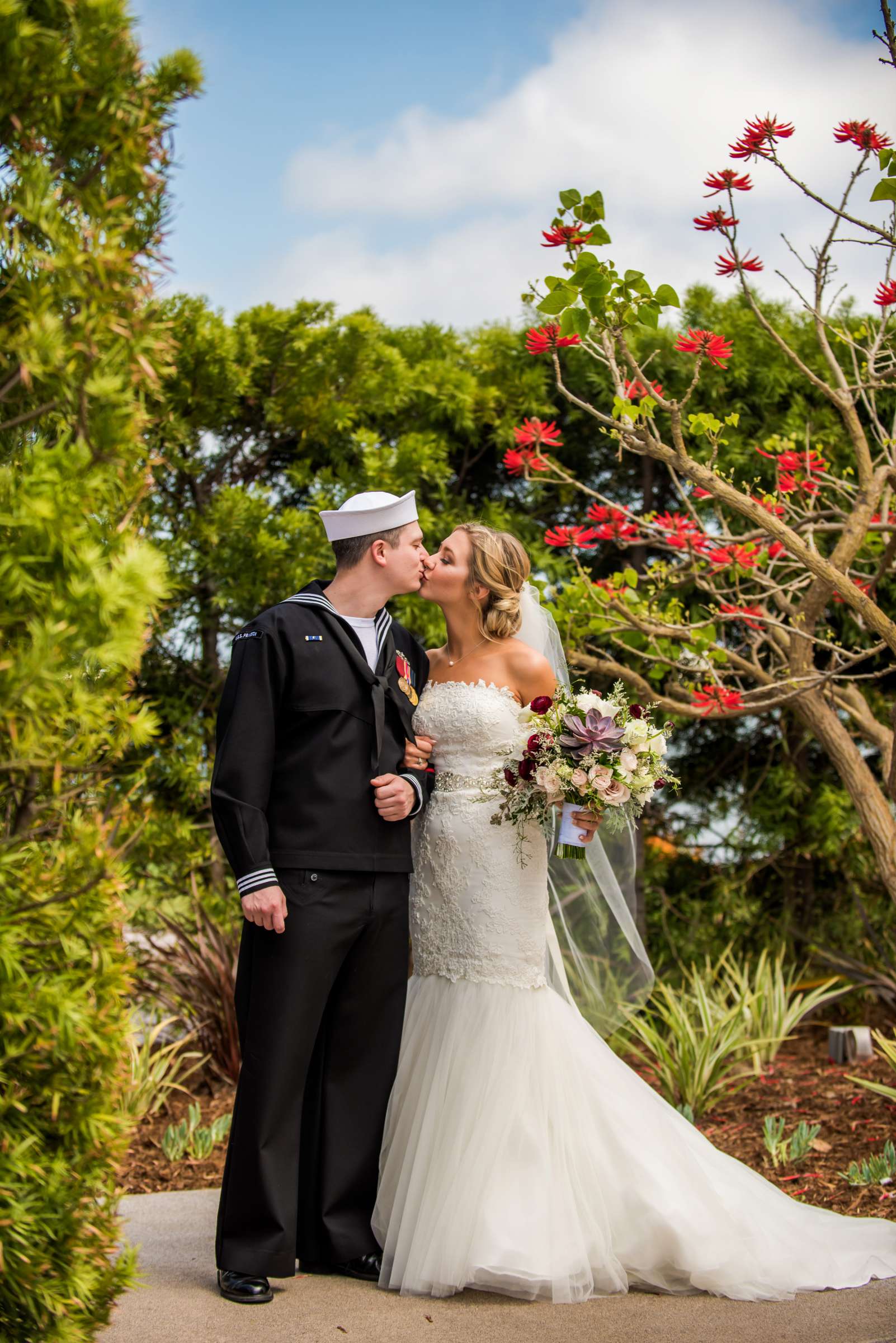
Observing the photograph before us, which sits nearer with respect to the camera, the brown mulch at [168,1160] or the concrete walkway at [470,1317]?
the concrete walkway at [470,1317]

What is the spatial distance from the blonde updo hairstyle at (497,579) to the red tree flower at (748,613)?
35.6 inches

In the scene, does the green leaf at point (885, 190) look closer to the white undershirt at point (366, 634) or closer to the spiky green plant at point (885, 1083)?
the white undershirt at point (366, 634)

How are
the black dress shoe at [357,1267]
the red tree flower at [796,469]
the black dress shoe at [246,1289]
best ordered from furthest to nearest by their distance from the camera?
1. the red tree flower at [796,469]
2. the black dress shoe at [357,1267]
3. the black dress shoe at [246,1289]

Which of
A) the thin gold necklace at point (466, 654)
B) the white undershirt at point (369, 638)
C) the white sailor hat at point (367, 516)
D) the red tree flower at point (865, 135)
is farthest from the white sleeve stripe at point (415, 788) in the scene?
the red tree flower at point (865, 135)

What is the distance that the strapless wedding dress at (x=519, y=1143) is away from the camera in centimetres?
312

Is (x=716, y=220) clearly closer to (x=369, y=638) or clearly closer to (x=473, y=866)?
(x=369, y=638)

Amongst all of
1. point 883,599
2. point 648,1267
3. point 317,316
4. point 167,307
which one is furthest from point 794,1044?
point 167,307

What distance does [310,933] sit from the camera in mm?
3170

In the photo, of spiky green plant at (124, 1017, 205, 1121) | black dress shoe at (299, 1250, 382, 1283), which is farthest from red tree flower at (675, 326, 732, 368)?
spiky green plant at (124, 1017, 205, 1121)

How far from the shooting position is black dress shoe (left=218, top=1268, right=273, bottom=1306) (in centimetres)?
305

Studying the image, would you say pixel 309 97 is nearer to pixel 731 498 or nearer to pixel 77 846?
pixel 731 498

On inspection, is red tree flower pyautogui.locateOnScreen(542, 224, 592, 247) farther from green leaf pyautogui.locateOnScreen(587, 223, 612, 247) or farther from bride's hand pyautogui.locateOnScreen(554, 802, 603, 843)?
bride's hand pyautogui.locateOnScreen(554, 802, 603, 843)

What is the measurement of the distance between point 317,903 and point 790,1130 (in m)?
2.86

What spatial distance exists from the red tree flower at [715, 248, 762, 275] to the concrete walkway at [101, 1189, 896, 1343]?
337cm
